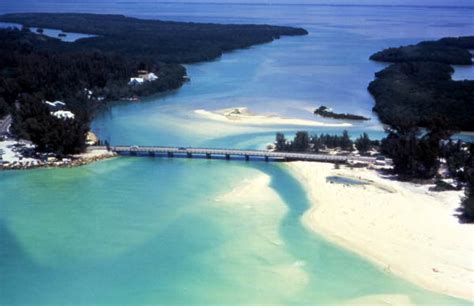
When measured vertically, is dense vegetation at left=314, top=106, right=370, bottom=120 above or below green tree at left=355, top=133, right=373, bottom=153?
above

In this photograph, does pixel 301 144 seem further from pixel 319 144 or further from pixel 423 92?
pixel 423 92

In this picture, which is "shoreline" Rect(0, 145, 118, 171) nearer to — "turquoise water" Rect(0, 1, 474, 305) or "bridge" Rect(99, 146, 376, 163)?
"turquoise water" Rect(0, 1, 474, 305)

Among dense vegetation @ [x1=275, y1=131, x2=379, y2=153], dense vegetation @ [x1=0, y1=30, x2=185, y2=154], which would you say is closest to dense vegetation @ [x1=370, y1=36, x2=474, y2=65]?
dense vegetation @ [x1=0, y1=30, x2=185, y2=154]

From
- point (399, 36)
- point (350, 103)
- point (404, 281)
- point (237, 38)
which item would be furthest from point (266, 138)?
point (399, 36)

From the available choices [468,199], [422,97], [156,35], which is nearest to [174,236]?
[468,199]

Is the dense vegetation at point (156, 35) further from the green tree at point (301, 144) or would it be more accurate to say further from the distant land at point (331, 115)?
the green tree at point (301, 144)

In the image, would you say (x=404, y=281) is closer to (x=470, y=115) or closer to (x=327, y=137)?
(x=327, y=137)
